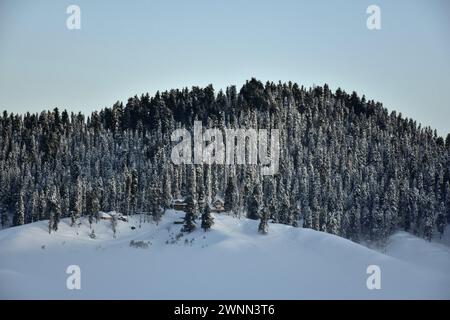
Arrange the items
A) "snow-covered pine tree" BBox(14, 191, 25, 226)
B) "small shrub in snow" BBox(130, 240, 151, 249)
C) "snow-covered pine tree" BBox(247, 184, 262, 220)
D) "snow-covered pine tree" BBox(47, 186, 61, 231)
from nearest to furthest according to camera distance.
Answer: "small shrub in snow" BBox(130, 240, 151, 249) < "snow-covered pine tree" BBox(47, 186, 61, 231) < "snow-covered pine tree" BBox(247, 184, 262, 220) < "snow-covered pine tree" BBox(14, 191, 25, 226)

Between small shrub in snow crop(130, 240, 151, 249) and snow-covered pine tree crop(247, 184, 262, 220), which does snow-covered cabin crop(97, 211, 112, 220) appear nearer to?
small shrub in snow crop(130, 240, 151, 249)

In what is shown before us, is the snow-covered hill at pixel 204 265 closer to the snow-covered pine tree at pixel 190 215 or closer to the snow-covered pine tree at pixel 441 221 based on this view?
the snow-covered pine tree at pixel 190 215

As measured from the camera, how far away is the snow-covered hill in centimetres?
10856

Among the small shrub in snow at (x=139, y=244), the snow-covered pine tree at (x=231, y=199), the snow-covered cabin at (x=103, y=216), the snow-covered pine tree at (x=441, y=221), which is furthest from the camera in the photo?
the snow-covered pine tree at (x=441, y=221)

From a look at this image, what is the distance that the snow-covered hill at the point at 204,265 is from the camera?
356 feet

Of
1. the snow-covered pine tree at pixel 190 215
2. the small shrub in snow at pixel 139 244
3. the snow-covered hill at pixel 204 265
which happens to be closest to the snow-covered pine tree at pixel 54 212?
the snow-covered hill at pixel 204 265

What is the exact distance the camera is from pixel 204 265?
125 m

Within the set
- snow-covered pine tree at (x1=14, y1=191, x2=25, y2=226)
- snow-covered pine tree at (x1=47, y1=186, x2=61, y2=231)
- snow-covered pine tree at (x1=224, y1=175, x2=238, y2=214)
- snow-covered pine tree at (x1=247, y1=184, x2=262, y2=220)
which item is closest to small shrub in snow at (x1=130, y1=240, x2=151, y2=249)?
snow-covered pine tree at (x1=47, y1=186, x2=61, y2=231)

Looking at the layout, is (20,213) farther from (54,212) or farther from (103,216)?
(54,212)

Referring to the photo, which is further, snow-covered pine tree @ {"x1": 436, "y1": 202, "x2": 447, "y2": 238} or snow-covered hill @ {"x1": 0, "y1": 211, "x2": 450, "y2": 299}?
snow-covered pine tree @ {"x1": 436, "y1": 202, "x2": 447, "y2": 238}

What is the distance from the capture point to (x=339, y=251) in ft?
422

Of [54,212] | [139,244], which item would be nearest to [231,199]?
[139,244]
